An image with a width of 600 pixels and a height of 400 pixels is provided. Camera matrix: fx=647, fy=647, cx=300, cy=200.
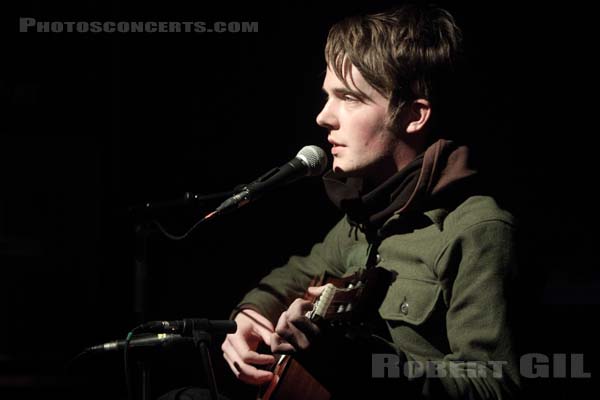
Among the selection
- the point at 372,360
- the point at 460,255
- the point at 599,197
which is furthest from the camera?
the point at 599,197

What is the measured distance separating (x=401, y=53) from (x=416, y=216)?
478 mm

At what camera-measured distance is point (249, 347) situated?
209cm

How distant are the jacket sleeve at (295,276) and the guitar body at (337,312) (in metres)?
0.47

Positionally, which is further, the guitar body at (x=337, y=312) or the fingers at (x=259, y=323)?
the fingers at (x=259, y=323)

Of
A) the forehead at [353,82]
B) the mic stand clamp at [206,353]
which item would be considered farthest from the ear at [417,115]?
the mic stand clamp at [206,353]

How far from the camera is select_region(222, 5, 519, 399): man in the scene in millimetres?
1570

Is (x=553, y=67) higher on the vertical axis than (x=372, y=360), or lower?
higher

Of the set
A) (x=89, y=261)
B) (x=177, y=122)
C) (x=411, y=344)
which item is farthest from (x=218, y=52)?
(x=411, y=344)

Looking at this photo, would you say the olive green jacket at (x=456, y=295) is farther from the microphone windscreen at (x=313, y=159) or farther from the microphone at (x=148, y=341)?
the microphone at (x=148, y=341)

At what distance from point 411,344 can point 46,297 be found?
1.79 metres

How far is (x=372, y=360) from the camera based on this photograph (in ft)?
4.93

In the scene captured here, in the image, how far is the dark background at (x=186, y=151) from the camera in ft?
7.93

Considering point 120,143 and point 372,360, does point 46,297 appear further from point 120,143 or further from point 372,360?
point 372,360

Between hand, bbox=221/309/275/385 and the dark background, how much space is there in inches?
19.7
